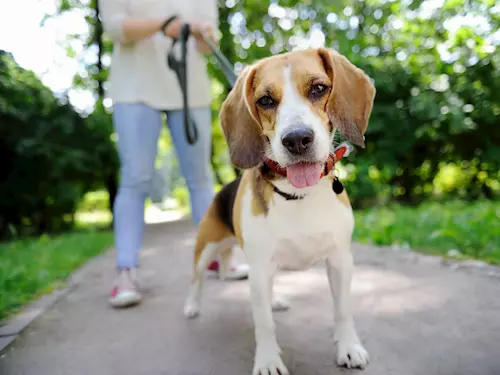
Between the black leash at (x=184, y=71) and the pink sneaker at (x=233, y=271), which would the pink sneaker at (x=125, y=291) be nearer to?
the pink sneaker at (x=233, y=271)

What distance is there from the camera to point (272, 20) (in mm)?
12828

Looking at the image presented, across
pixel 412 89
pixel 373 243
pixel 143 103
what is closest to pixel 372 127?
pixel 412 89

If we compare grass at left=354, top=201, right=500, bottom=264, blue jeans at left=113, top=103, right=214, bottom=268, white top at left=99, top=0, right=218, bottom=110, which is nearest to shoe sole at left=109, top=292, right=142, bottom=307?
blue jeans at left=113, top=103, right=214, bottom=268

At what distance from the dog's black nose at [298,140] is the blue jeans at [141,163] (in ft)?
6.18

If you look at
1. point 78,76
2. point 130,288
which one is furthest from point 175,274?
point 78,76

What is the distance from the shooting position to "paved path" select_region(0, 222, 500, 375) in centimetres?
221

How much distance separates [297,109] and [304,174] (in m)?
0.28

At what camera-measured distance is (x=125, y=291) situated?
137 inches

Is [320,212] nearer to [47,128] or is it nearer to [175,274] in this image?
[175,274]

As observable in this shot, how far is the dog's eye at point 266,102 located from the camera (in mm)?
2070

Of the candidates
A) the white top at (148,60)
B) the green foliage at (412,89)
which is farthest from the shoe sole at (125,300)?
the green foliage at (412,89)

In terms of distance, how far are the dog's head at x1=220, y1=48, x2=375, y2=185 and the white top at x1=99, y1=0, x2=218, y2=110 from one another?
1439 mm

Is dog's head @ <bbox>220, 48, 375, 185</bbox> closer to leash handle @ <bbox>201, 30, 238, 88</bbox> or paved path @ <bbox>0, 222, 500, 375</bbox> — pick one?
leash handle @ <bbox>201, 30, 238, 88</bbox>

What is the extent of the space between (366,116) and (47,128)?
9.47 metres
